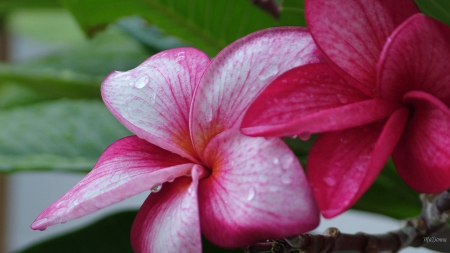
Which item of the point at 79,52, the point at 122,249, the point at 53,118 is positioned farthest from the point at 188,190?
the point at 79,52

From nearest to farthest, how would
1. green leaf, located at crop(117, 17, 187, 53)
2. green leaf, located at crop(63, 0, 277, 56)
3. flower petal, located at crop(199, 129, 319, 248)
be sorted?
1. flower petal, located at crop(199, 129, 319, 248)
2. green leaf, located at crop(63, 0, 277, 56)
3. green leaf, located at crop(117, 17, 187, 53)

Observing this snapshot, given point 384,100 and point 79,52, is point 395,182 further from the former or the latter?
point 79,52

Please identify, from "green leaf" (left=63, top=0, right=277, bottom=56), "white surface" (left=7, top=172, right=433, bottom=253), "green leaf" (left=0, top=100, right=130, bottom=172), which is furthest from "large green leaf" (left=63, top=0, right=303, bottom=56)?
"white surface" (left=7, top=172, right=433, bottom=253)

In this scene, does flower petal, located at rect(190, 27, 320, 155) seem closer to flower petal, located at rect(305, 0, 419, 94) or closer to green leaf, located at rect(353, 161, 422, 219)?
flower petal, located at rect(305, 0, 419, 94)

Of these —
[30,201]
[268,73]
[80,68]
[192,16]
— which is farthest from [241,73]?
[30,201]

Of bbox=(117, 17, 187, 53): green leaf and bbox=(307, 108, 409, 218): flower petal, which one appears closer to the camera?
bbox=(307, 108, 409, 218): flower petal

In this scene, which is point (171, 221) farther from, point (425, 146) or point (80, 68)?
point (80, 68)
